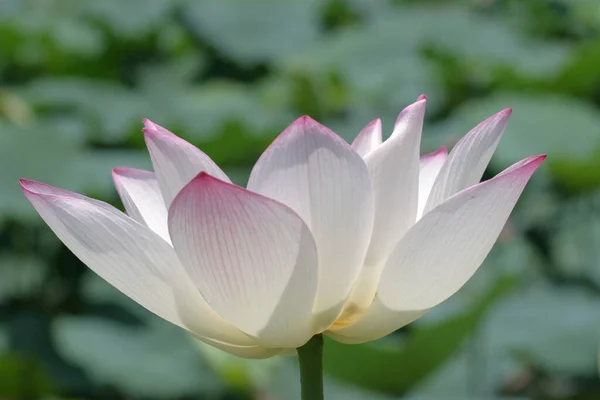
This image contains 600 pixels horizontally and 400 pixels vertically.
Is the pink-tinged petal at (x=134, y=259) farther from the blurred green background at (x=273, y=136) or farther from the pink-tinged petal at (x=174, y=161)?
the blurred green background at (x=273, y=136)

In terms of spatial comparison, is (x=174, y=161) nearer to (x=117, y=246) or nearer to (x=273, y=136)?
(x=117, y=246)

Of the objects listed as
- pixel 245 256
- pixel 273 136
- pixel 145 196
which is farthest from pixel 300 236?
pixel 273 136

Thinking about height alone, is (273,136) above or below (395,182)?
above

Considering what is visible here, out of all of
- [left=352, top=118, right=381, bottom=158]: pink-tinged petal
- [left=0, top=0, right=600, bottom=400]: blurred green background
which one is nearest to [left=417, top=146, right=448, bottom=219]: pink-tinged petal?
[left=352, top=118, right=381, bottom=158]: pink-tinged petal

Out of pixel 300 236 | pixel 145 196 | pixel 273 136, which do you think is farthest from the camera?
pixel 273 136

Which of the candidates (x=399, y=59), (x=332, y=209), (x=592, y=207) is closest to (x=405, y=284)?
(x=332, y=209)

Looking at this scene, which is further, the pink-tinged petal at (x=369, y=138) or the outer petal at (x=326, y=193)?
the pink-tinged petal at (x=369, y=138)

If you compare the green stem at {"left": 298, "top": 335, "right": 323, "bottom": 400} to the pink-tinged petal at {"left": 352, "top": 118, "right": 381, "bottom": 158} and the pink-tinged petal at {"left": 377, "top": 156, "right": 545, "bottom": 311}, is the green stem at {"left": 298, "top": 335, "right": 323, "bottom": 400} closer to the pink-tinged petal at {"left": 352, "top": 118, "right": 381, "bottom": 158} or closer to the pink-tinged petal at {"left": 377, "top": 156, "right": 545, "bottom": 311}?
the pink-tinged petal at {"left": 377, "top": 156, "right": 545, "bottom": 311}

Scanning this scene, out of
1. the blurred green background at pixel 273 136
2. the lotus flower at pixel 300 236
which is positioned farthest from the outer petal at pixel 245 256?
the blurred green background at pixel 273 136
